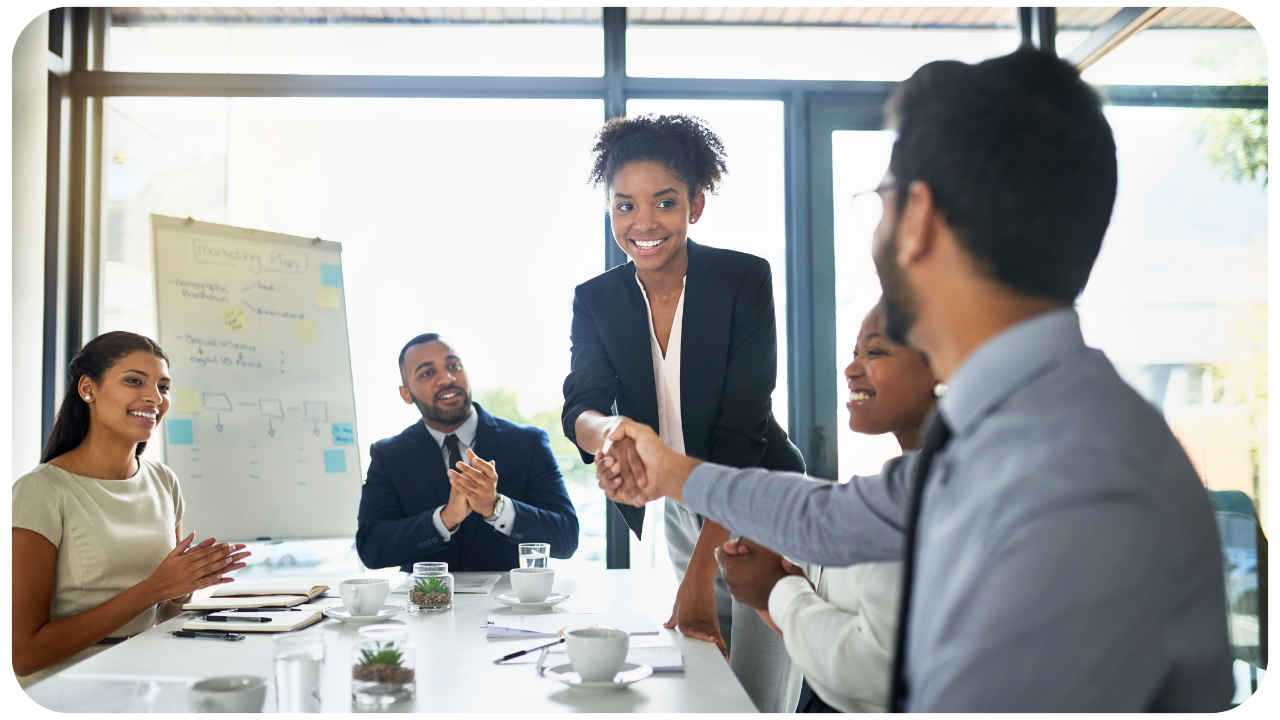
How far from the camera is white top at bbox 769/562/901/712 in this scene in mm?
1090

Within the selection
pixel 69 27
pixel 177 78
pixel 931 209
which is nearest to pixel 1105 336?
pixel 931 209

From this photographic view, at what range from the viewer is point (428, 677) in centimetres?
123

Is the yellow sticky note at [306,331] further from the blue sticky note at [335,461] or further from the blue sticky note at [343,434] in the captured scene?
the blue sticky note at [335,461]

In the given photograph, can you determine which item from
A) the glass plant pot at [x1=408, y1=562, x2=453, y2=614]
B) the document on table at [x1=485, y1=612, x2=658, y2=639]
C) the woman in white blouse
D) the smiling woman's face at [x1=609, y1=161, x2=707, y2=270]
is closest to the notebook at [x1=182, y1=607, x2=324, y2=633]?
the glass plant pot at [x1=408, y1=562, x2=453, y2=614]

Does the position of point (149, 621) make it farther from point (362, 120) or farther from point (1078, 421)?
point (362, 120)

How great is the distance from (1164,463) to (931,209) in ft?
1.08

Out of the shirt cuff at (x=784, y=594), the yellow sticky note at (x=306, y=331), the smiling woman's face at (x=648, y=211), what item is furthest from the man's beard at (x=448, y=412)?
the shirt cuff at (x=784, y=594)

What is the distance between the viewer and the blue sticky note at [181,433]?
128 inches

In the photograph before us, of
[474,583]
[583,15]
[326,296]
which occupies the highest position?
[583,15]

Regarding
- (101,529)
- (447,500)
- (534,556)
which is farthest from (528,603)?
(447,500)

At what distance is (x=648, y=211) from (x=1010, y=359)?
1372mm

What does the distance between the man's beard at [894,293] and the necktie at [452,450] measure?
7.29 ft

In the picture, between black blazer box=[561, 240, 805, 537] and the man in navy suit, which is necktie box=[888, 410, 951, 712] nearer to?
black blazer box=[561, 240, 805, 537]

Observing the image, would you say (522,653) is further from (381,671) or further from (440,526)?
(440,526)
